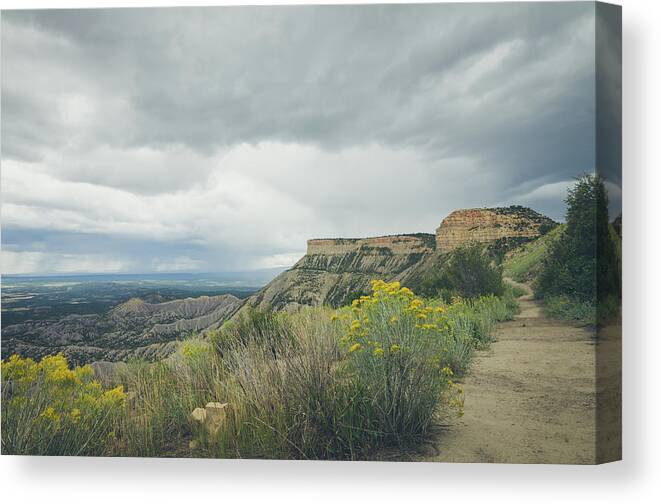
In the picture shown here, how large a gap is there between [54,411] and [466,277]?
384cm

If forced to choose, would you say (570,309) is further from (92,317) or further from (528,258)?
(92,317)

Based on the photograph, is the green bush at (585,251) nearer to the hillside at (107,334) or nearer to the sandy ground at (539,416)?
the sandy ground at (539,416)

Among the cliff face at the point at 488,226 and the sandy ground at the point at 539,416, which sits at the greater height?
the cliff face at the point at 488,226

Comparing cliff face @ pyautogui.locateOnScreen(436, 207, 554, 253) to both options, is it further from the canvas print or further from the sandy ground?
the sandy ground

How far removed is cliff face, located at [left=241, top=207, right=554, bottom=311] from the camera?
187 inches

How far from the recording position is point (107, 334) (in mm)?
5039

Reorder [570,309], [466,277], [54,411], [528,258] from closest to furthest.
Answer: [570,309] < [528,258] < [54,411] < [466,277]

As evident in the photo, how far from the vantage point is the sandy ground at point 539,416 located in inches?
175

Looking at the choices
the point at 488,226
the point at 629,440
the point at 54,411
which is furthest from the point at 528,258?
the point at 54,411

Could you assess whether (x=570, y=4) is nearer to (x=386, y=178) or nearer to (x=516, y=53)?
(x=516, y=53)

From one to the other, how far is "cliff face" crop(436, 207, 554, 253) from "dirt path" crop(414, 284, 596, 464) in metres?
0.83

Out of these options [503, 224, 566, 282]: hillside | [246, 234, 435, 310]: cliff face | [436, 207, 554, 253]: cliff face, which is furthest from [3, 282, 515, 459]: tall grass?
[436, 207, 554, 253]: cliff face

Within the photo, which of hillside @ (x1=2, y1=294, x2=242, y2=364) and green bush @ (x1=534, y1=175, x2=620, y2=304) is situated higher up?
green bush @ (x1=534, y1=175, x2=620, y2=304)

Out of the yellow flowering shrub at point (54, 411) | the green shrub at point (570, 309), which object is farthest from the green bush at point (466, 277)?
the yellow flowering shrub at point (54, 411)
